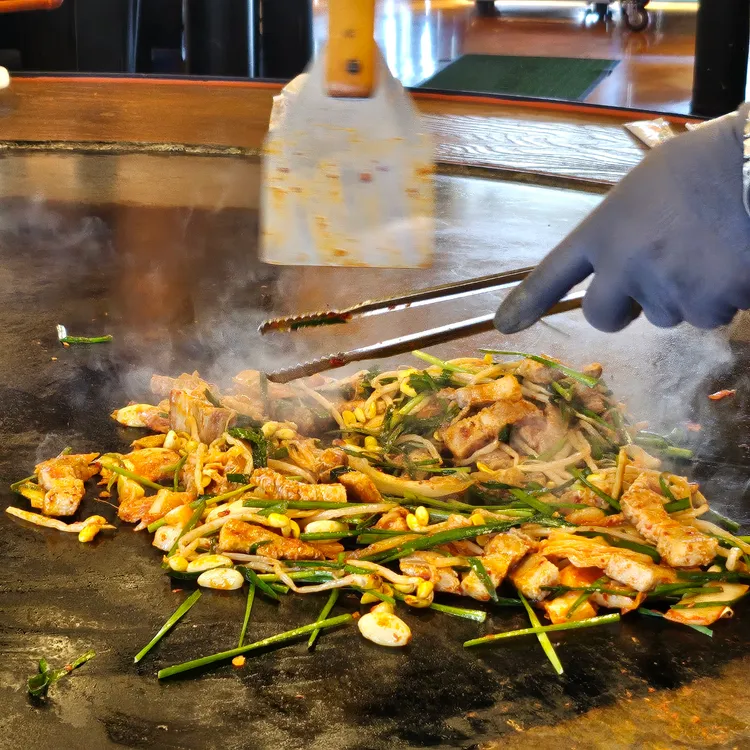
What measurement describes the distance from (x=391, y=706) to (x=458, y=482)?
2.75 feet

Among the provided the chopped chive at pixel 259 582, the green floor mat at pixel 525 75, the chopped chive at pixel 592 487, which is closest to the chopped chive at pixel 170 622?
the chopped chive at pixel 259 582

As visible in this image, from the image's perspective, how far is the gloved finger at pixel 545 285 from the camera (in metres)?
2.22

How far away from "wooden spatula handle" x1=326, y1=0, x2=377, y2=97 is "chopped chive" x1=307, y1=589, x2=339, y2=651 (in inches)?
48.6

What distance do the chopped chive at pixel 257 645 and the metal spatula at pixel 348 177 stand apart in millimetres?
1044

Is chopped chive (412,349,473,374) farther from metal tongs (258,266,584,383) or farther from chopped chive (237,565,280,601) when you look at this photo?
chopped chive (237,565,280,601)

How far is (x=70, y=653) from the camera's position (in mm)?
2082

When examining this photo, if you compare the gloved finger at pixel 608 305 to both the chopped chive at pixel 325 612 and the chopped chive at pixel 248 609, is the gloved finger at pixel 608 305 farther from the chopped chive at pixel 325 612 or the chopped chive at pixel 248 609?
the chopped chive at pixel 248 609

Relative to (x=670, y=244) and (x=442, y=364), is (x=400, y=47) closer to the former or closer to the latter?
(x=442, y=364)

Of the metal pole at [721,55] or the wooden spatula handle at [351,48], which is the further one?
the metal pole at [721,55]

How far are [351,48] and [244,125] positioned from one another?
4.36m

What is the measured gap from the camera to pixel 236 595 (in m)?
2.29

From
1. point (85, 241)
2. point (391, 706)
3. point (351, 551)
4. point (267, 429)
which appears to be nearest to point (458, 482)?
point (351, 551)

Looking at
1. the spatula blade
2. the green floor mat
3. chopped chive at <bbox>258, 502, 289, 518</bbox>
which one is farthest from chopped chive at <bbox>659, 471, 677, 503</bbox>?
the green floor mat

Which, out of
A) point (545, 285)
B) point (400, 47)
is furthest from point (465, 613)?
point (400, 47)
